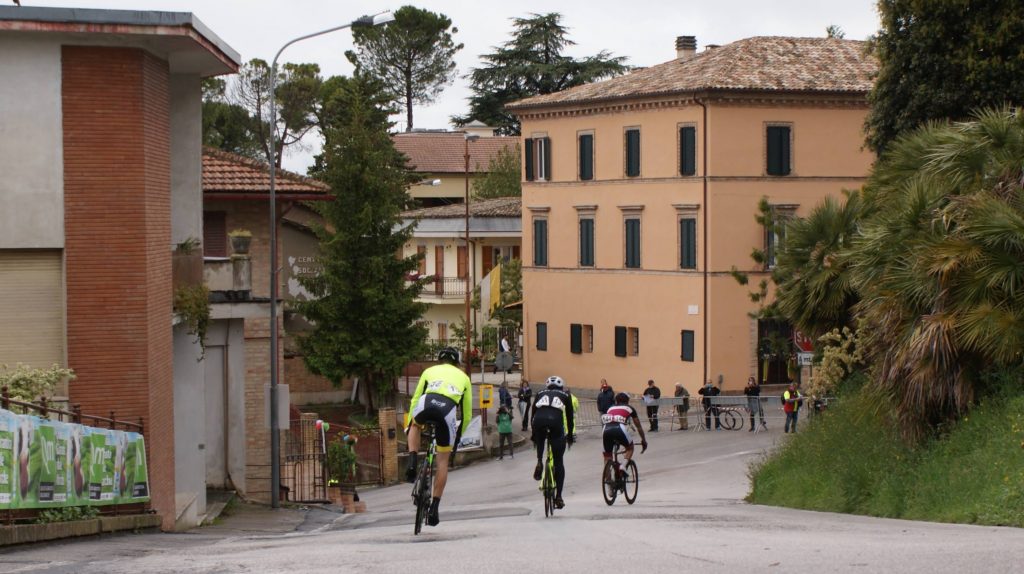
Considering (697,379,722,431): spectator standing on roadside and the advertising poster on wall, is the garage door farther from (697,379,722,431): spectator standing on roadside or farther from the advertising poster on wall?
(697,379,722,431): spectator standing on roadside

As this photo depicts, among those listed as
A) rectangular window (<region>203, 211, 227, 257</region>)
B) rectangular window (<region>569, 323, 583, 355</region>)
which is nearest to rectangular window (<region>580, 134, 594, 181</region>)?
rectangular window (<region>569, 323, 583, 355</region>)

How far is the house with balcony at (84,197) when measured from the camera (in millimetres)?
19375

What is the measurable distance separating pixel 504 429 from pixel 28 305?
73.1ft

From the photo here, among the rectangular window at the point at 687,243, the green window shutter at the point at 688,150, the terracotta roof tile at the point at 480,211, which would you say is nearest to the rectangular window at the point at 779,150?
the green window shutter at the point at 688,150

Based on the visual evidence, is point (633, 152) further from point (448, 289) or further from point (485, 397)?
point (448, 289)

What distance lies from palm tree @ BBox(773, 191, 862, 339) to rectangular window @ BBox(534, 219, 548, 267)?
32.3 meters

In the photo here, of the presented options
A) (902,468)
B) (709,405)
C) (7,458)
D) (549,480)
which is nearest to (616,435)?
(549,480)

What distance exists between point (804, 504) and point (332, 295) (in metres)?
27.7

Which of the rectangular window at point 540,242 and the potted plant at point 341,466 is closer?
the potted plant at point 341,466

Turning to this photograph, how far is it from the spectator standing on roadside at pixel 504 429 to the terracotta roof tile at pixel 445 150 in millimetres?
48343

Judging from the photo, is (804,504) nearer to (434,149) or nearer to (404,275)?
(404,275)

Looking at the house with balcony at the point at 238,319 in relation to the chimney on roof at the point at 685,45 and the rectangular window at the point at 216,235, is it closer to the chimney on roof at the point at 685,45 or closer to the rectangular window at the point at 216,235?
the rectangular window at the point at 216,235

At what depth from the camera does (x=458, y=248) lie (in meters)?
69.9

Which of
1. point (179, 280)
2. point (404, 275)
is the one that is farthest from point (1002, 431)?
point (404, 275)
